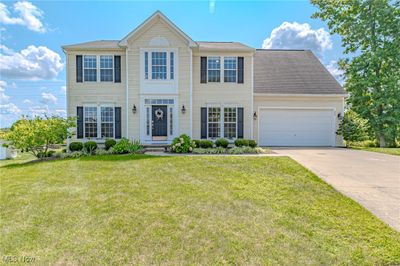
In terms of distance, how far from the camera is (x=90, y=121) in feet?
42.8

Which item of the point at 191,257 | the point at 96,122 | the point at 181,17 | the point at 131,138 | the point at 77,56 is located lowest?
the point at 191,257

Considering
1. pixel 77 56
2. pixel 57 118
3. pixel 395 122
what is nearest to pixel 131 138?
pixel 57 118

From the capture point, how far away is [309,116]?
14.6 meters

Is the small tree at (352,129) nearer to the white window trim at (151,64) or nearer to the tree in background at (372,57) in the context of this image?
the tree in background at (372,57)

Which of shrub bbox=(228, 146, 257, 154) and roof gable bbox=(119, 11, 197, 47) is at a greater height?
roof gable bbox=(119, 11, 197, 47)

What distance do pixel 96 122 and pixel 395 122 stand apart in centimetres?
1859

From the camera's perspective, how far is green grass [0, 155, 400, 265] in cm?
305

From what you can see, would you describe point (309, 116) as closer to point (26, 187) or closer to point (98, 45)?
point (98, 45)

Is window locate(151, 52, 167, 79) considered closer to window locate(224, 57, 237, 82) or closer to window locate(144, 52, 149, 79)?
window locate(144, 52, 149, 79)

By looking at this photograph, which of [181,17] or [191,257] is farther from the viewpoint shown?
[181,17]

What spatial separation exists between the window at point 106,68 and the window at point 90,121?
5.93ft

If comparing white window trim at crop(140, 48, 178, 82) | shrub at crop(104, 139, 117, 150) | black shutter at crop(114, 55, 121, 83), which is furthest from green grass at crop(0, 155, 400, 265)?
black shutter at crop(114, 55, 121, 83)

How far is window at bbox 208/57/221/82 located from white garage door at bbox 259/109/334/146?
3647mm

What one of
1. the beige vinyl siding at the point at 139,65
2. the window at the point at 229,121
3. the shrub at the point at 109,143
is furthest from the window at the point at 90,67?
the window at the point at 229,121
